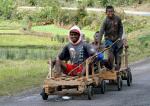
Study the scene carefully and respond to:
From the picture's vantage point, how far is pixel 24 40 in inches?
1829

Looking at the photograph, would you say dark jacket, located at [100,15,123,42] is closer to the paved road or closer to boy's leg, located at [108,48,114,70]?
boy's leg, located at [108,48,114,70]

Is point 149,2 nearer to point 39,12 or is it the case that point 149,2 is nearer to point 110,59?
point 39,12

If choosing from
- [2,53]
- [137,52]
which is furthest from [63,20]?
[137,52]

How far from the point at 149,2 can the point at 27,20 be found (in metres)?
13.0

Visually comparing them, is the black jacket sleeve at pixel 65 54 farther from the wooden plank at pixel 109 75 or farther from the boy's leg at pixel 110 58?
the boy's leg at pixel 110 58

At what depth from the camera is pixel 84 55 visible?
14.9 m

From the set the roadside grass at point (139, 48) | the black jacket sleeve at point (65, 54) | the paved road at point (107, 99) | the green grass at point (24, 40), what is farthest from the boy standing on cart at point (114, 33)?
the green grass at point (24, 40)

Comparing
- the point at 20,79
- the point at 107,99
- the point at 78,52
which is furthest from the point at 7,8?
the point at 107,99

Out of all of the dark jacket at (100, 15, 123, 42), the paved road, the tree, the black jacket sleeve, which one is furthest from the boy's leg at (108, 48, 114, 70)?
the tree

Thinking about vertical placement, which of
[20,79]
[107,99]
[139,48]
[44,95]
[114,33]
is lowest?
[139,48]

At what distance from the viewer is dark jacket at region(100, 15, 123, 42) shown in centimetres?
1659

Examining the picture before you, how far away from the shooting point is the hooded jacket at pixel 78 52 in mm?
14812

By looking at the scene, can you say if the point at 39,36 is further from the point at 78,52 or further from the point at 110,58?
the point at 78,52

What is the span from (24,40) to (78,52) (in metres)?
31.9
